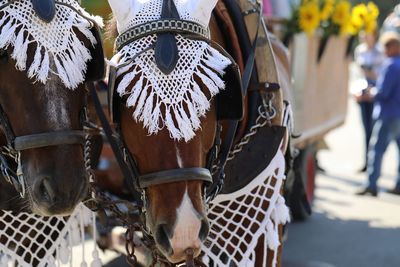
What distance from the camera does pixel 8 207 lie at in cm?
319

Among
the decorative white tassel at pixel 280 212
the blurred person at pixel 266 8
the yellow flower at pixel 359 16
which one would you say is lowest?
the decorative white tassel at pixel 280 212

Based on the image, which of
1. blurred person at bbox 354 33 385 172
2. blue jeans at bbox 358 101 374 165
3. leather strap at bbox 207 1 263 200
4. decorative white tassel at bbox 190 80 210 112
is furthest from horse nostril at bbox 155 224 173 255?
blue jeans at bbox 358 101 374 165

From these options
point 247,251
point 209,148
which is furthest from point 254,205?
point 209,148

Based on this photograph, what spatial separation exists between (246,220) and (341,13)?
3716 mm

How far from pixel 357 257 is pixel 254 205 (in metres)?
2.98

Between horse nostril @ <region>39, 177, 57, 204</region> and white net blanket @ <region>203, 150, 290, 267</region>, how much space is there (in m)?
0.78

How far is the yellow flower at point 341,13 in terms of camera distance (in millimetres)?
6477

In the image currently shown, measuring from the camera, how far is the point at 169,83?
2592mm

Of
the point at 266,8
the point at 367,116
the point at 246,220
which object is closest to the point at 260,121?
the point at 246,220

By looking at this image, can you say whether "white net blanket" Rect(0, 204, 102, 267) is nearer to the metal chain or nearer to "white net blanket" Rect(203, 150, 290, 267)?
"white net blanket" Rect(203, 150, 290, 267)

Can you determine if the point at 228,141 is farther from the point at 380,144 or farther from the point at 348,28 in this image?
the point at 380,144

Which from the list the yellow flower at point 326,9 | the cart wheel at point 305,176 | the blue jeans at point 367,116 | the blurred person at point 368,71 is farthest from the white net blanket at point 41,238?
the blue jeans at point 367,116

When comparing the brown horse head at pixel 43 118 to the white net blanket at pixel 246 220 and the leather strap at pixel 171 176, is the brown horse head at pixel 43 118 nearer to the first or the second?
the leather strap at pixel 171 176

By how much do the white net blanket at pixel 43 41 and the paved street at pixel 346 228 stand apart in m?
3.14
